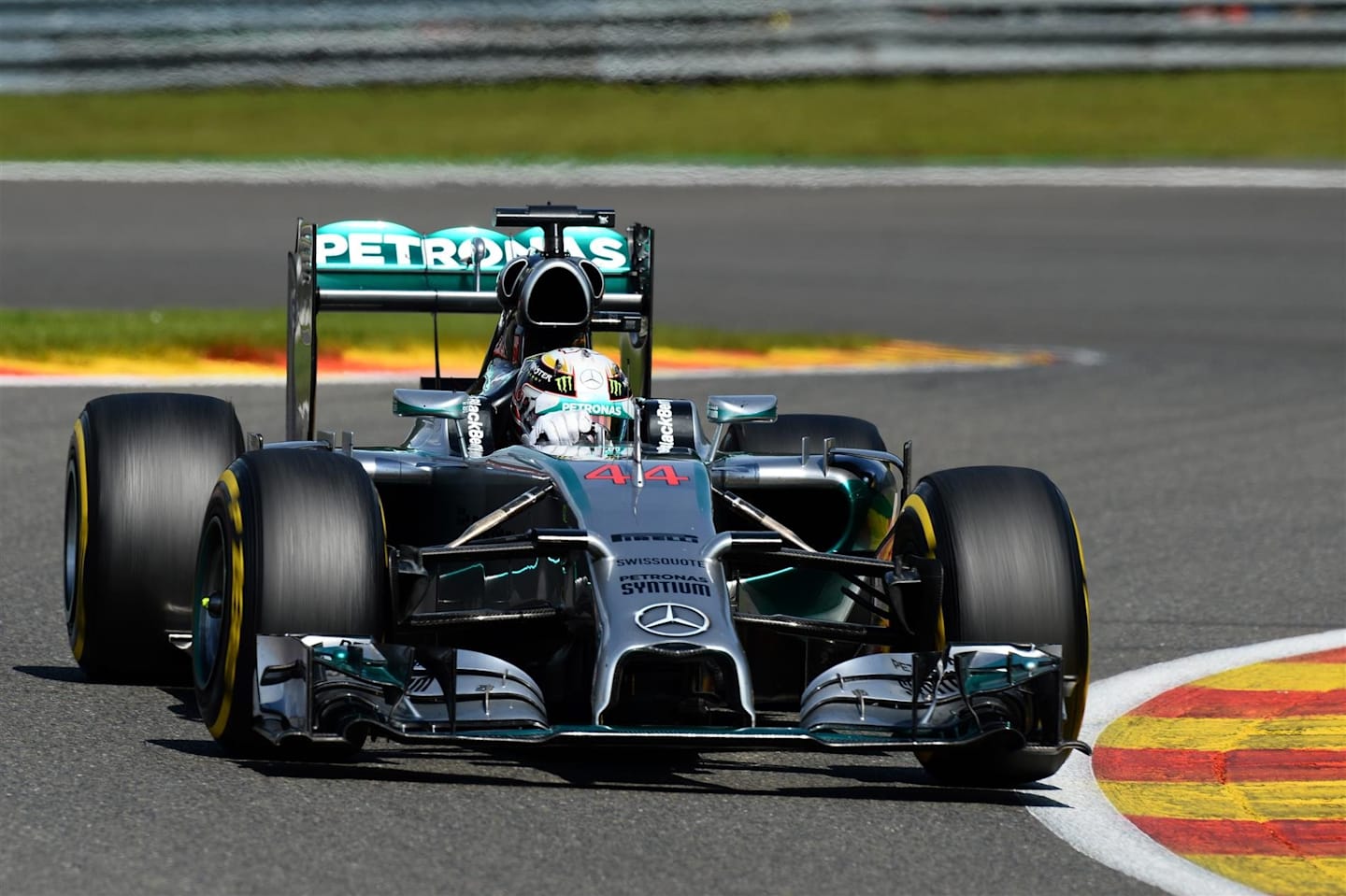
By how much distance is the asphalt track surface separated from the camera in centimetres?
528

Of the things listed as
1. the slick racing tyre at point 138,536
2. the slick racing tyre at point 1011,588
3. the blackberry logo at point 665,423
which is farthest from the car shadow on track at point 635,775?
the blackberry logo at point 665,423

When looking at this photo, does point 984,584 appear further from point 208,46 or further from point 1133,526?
point 208,46

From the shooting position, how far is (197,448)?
23.4 feet

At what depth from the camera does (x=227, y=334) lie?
1503cm

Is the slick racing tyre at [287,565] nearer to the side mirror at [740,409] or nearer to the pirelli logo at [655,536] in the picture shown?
the pirelli logo at [655,536]

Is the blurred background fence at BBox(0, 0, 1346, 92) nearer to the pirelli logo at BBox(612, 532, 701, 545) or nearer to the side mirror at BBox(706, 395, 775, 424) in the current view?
the side mirror at BBox(706, 395, 775, 424)

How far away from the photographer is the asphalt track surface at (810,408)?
5.28m

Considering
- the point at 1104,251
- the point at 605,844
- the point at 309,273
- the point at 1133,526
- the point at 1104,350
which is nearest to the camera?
the point at 605,844

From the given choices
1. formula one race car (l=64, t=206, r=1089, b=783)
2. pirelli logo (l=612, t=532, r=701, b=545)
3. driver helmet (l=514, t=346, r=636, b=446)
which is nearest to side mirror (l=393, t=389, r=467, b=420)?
formula one race car (l=64, t=206, r=1089, b=783)

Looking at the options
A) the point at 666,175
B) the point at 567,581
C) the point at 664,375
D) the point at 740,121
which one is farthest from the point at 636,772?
the point at 740,121

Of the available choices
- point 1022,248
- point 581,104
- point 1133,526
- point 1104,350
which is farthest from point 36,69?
point 1133,526

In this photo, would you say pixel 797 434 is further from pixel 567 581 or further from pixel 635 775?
pixel 635 775

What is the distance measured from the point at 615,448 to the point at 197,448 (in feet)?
4.18

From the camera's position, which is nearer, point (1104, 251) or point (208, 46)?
point (1104, 251)
